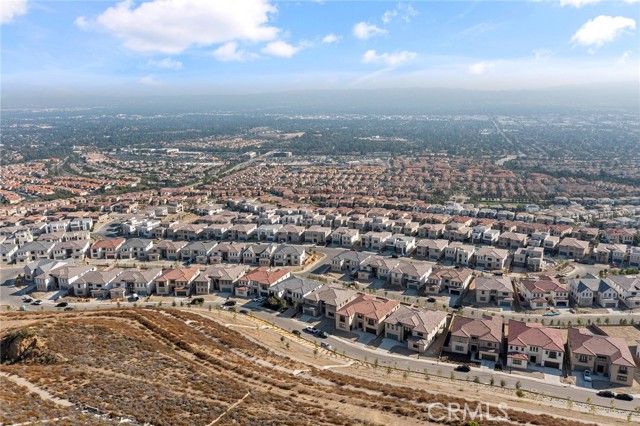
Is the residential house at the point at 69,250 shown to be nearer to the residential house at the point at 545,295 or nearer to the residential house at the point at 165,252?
the residential house at the point at 165,252

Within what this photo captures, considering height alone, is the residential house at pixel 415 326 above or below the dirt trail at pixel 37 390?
below

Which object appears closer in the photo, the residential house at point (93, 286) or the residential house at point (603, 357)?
the residential house at point (603, 357)

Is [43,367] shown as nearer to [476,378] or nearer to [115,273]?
[115,273]

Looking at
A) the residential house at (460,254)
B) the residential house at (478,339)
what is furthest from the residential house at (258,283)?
the residential house at (460,254)

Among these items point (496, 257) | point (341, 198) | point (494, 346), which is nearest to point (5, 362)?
point (494, 346)

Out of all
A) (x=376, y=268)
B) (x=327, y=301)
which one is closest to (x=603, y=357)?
(x=327, y=301)

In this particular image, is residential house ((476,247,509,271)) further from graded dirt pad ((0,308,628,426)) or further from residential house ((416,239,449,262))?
graded dirt pad ((0,308,628,426))

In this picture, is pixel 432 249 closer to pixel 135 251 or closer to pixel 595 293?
pixel 595 293

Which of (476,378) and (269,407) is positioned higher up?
(269,407)
